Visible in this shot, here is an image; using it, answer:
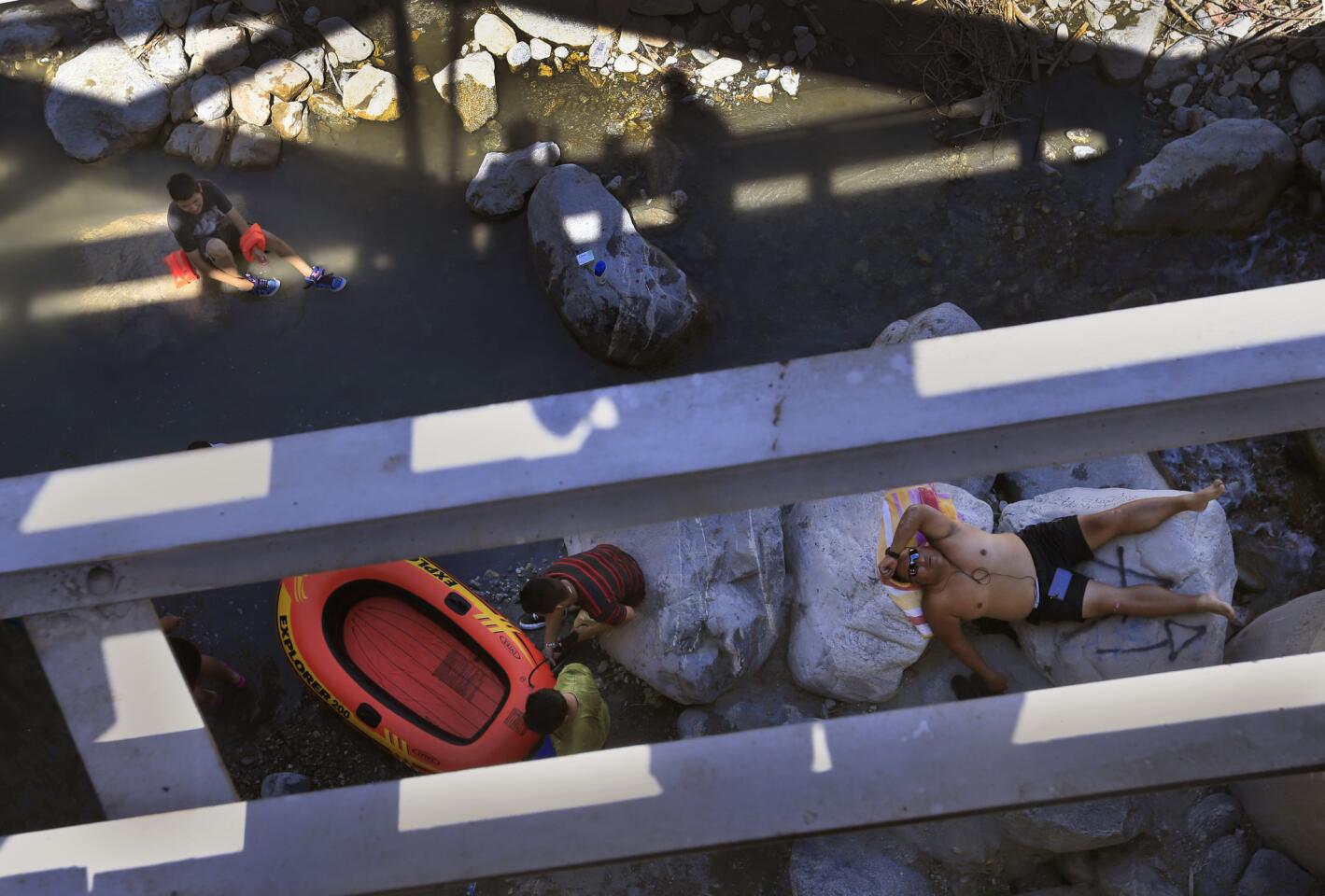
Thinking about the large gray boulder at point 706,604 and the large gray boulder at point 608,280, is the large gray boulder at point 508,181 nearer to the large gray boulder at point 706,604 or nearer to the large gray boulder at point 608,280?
the large gray boulder at point 608,280

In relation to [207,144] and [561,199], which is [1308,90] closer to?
[561,199]

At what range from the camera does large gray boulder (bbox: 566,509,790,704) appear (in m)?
4.60

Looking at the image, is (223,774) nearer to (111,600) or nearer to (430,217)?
(111,600)

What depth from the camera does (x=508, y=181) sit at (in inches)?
248

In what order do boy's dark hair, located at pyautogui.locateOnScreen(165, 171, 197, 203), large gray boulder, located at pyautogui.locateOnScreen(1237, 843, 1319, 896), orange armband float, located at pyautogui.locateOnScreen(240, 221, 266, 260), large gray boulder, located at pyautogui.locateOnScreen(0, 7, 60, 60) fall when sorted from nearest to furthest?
large gray boulder, located at pyautogui.locateOnScreen(1237, 843, 1319, 896), boy's dark hair, located at pyautogui.locateOnScreen(165, 171, 197, 203), orange armband float, located at pyautogui.locateOnScreen(240, 221, 266, 260), large gray boulder, located at pyautogui.locateOnScreen(0, 7, 60, 60)

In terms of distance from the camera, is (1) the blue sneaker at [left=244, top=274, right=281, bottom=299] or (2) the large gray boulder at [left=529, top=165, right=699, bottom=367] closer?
(2) the large gray boulder at [left=529, top=165, right=699, bottom=367]

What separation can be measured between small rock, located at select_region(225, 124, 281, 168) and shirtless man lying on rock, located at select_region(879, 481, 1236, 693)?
4801mm

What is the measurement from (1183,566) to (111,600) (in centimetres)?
423

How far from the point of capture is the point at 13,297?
20.8ft

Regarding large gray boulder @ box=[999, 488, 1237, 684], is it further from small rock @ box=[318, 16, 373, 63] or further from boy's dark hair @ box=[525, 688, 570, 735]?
small rock @ box=[318, 16, 373, 63]

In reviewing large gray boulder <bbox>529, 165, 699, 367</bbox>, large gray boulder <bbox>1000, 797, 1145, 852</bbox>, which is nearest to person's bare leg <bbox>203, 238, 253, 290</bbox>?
large gray boulder <bbox>529, 165, 699, 367</bbox>

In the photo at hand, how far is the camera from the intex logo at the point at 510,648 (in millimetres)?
4871

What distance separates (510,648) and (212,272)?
312 cm

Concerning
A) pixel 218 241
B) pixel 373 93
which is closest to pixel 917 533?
pixel 218 241
